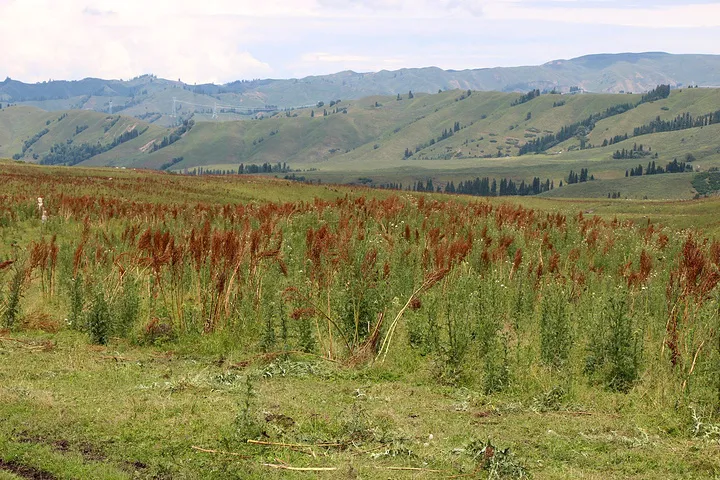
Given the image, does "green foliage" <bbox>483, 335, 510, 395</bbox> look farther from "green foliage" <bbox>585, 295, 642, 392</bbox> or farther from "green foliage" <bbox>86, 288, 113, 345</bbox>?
"green foliage" <bbox>86, 288, 113, 345</bbox>

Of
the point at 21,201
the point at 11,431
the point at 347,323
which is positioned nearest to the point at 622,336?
the point at 347,323

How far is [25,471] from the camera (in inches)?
265

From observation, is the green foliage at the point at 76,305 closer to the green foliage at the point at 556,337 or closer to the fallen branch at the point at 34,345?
the fallen branch at the point at 34,345

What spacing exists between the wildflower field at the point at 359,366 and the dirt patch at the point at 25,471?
0.9 inches

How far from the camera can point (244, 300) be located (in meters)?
13.3

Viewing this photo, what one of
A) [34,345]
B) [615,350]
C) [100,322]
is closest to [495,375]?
[615,350]

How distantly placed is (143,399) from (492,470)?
4648 millimetres

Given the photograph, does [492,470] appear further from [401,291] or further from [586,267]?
[586,267]

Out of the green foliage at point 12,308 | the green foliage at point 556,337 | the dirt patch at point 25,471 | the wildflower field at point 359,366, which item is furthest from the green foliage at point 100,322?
the green foliage at point 556,337

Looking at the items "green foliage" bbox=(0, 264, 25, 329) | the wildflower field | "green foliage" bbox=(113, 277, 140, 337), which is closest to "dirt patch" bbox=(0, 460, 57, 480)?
the wildflower field

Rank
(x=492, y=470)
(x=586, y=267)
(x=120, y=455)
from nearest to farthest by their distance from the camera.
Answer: (x=492, y=470) < (x=120, y=455) < (x=586, y=267)

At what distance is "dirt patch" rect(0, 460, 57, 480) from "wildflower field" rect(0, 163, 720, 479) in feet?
0.08

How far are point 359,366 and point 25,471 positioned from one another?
5487 mm

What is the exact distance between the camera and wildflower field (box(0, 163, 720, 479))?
7320 millimetres
